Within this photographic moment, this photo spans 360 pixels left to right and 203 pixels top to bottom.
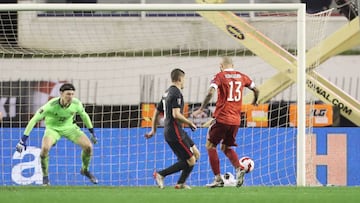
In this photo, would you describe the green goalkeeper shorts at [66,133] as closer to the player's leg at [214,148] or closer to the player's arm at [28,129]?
the player's arm at [28,129]

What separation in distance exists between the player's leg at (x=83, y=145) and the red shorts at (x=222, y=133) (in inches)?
95.7

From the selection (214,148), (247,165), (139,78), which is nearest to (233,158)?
(247,165)

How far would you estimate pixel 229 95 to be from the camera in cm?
1548

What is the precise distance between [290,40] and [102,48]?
4274mm

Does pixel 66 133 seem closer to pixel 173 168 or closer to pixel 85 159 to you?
pixel 85 159

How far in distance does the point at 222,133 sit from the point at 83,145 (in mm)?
2796

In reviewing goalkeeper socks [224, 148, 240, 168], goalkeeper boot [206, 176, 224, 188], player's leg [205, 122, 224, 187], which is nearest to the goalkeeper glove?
player's leg [205, 122, 224, 187]

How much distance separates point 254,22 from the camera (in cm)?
2519

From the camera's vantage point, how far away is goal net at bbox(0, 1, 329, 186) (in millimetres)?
18156

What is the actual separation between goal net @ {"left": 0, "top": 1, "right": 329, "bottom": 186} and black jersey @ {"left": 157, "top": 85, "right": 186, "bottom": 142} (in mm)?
1699

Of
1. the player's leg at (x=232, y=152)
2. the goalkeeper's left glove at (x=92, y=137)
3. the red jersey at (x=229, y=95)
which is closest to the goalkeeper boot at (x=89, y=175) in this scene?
the goalkeeper's left glove at (x=92, y=137)

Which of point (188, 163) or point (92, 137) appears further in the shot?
point (92, 137)

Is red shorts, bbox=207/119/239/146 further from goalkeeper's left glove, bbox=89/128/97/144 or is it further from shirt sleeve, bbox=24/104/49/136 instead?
shirt sleeve, bbox=24/104/49/136

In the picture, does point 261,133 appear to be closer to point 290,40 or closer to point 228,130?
point 228,130
